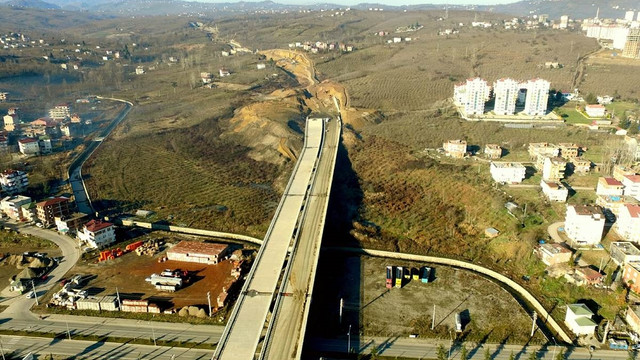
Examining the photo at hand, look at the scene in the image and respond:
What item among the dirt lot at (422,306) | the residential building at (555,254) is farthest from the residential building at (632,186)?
the dirt lot at (422,306)

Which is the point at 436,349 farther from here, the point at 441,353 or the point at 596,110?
the point at 596,110

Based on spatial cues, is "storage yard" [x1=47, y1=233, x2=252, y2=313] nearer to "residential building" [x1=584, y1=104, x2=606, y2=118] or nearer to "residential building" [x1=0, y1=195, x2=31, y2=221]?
"residential building" [x1=0, y1=195, x2=31, y2=221]

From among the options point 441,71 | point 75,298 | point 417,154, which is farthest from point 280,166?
point 441,71

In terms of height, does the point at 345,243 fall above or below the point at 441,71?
below

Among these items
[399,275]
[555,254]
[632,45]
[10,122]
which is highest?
[632,45]

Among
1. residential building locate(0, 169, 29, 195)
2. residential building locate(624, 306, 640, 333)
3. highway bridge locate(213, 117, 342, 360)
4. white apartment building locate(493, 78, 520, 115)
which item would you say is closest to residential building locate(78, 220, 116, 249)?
highway bridge locate(213, 117, 342, 360)

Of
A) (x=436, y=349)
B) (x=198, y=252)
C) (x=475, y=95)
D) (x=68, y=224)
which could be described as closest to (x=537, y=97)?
(x=475, y=95)

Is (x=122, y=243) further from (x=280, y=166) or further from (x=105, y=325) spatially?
(x=280, y=166)

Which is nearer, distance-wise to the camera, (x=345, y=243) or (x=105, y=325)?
(x=105, y=325)

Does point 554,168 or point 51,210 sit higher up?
point 554,168
